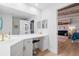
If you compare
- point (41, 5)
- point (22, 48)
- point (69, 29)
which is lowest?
point (22, 48)

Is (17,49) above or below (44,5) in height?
below

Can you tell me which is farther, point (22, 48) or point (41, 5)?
point (22, 48)

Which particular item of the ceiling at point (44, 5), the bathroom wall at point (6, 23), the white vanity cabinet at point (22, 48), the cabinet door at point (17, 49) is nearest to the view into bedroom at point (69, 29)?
the ceiling at point (44, 5)

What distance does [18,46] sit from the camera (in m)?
1.57

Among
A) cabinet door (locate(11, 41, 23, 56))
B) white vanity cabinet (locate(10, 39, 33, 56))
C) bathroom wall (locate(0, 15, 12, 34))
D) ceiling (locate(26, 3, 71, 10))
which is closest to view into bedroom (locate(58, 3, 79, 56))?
ceiling (locate(26, 3, 71, 10))

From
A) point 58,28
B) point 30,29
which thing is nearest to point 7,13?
point 30,29

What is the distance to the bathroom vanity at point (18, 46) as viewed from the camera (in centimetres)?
134

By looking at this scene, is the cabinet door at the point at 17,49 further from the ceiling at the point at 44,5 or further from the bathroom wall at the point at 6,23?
the ceiling at the point at 44,5

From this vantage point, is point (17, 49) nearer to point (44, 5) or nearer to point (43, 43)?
point (43, 43)

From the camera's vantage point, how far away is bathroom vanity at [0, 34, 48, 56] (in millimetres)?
1337

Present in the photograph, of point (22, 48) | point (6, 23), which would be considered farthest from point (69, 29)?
point (6, 23)

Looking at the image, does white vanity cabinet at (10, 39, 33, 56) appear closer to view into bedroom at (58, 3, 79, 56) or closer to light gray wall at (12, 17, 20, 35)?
light gray wall at (12, 17, 20, 35)

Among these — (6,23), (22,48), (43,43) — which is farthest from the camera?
(43,43)

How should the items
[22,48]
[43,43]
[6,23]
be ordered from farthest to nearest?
[43,43], [22,48], [6,23]
